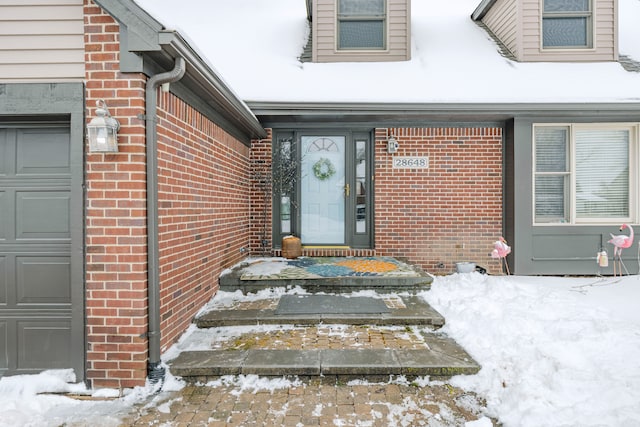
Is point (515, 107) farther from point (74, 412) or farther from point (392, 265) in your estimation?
point (74, 412)

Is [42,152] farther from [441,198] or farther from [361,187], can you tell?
[441,198]

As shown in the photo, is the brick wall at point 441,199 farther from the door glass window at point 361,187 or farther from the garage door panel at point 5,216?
the garage door panel at point 5,216

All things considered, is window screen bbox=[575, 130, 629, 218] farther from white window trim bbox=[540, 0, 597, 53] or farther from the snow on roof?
white window trim bbox=[540, 0, 597, 53]

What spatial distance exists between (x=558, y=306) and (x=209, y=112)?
15.4 ft

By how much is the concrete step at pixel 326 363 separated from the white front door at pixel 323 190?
12.0 ft

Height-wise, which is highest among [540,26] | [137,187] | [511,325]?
[540,26]

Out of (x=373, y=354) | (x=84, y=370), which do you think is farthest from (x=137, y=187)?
(x=373, y=354)

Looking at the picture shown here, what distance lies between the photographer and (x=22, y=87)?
2.86 metres

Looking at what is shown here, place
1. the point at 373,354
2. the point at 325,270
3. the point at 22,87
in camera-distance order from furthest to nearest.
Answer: the point at 325,270
the point at 373,354
the point at 22,87

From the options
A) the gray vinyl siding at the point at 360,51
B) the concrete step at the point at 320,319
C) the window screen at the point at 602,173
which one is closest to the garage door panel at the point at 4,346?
the concrete step at the point at 320,319

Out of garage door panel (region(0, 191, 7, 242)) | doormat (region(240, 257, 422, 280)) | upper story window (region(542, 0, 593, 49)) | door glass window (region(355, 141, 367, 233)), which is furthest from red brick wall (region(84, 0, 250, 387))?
upper story window (region(542, 0, 593, 49))

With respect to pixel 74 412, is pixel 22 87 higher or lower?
higher

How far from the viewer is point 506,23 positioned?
736 cm

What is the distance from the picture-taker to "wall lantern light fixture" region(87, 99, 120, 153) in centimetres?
269
